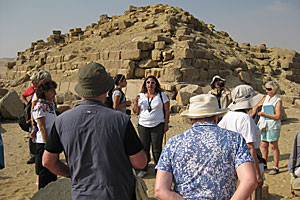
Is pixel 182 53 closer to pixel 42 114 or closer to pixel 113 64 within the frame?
pixel 113 64

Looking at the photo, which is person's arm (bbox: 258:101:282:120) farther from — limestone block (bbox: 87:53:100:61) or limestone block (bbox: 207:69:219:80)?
limestone block (bbox: 87:53:100:61)

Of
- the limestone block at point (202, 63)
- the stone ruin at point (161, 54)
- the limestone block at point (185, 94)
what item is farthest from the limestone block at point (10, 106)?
the limestone block at point (202, 63)

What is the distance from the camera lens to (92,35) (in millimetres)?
26531

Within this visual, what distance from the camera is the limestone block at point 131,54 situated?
1656 cm

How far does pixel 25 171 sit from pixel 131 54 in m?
11.3

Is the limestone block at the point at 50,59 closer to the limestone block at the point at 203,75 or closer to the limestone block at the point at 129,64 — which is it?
the limestone block at the point at 129,64

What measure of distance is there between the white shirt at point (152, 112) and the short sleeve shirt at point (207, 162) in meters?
3.23

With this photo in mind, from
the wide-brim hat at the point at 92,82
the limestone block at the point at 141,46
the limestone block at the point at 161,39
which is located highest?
the limestone block at the point at 161,39

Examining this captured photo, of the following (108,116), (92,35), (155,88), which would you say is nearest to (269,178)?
(155,88)

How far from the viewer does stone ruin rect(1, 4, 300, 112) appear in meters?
16.3

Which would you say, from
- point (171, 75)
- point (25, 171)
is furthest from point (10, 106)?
point (171, 75)

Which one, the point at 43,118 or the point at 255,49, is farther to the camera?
the point at 255,49

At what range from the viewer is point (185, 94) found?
1341 centimetres

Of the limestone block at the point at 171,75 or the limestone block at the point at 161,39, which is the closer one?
the limestone block at the point at 171,75
